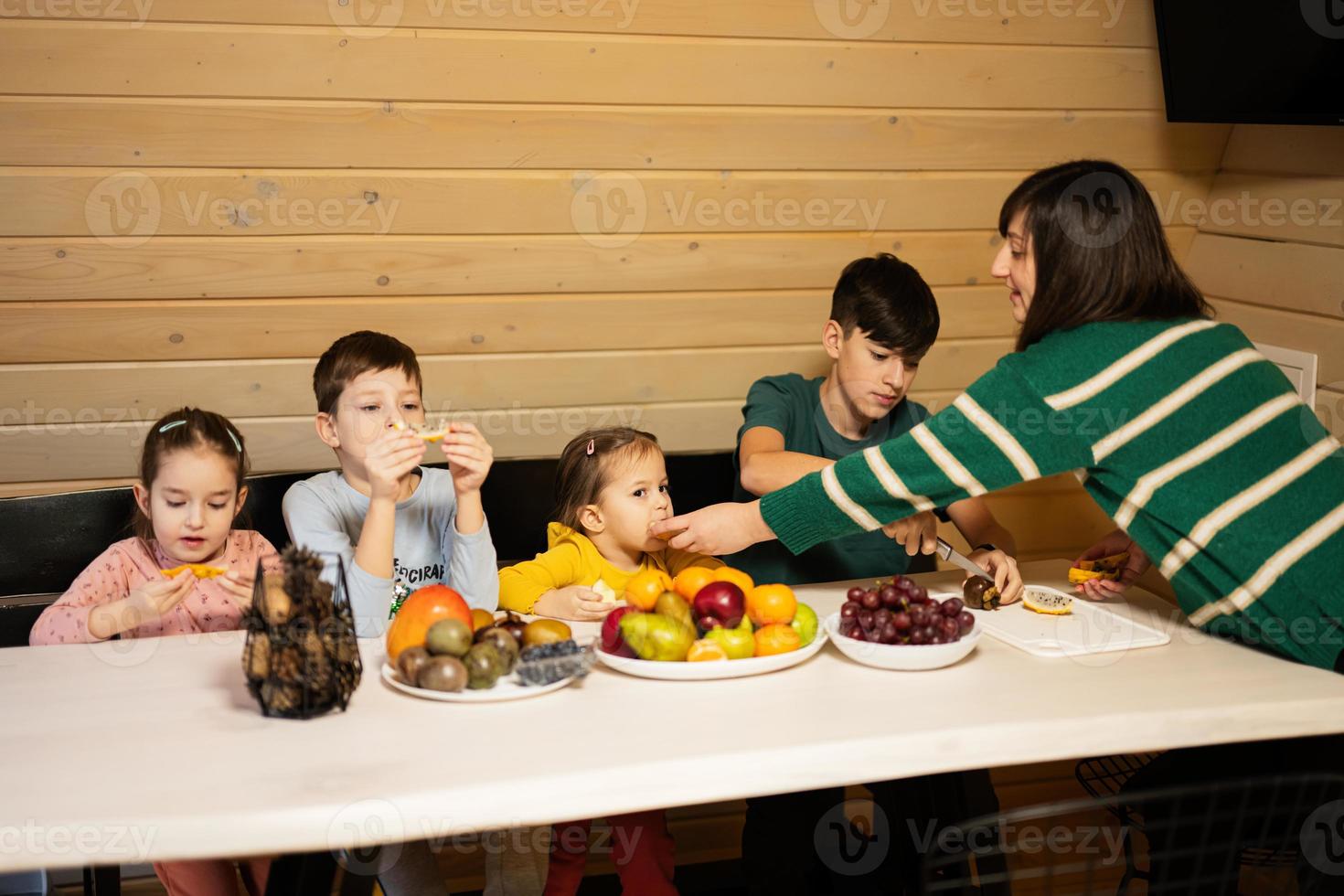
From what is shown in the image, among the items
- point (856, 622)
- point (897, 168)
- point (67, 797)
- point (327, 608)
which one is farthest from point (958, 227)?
point (67, 797)

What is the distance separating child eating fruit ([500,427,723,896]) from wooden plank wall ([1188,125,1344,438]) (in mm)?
1517

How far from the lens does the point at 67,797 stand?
4.11 feet

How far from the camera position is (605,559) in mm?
2201

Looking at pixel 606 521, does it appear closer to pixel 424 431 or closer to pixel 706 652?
pixel 424 431

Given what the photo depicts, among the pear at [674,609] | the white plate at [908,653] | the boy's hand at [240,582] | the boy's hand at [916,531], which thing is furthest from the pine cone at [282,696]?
the boy's hand at [916,531]

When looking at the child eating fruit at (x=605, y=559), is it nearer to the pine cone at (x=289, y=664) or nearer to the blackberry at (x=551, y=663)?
the blackberry at (x=551, y=663)

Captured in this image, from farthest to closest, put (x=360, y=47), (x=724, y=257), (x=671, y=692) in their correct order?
(x=724, y=257) → (x=360, y=47) → (x=671, y=692)

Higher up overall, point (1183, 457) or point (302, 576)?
point (1183, 457)

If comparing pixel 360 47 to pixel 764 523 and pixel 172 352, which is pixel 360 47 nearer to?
pixel 172 352

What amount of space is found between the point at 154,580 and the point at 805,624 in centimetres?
116

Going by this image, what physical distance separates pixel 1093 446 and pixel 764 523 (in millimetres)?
508

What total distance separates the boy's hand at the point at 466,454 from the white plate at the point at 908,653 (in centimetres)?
64

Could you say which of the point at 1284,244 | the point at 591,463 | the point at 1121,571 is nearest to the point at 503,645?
the point at 591,463

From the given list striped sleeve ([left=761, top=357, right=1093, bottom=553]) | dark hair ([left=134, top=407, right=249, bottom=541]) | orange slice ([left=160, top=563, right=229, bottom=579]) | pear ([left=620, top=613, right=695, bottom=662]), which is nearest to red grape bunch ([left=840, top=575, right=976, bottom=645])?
striped sleeve ([left=761, top=357, right=1093, bottom=553])
